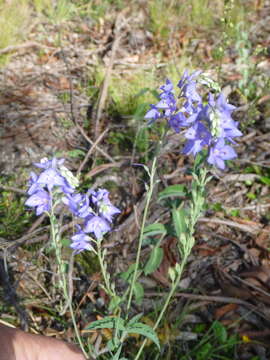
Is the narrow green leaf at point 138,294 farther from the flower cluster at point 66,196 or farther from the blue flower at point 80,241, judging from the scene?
the flower cluster at point 66,196

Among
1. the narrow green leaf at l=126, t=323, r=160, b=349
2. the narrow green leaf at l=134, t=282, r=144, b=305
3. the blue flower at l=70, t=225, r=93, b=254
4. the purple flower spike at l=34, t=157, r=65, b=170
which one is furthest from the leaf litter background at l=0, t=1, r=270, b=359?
the purple flower spike at l=34, t=157, r=65, b=170

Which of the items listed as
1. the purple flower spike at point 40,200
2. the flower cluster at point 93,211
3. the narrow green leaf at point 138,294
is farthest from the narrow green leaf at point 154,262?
the purple flower spike at point 40,200

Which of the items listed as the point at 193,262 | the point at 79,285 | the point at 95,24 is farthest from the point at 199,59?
the point at 79,285

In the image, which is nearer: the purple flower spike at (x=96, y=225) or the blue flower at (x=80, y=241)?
the purple flower spike at (x=96, y=225)

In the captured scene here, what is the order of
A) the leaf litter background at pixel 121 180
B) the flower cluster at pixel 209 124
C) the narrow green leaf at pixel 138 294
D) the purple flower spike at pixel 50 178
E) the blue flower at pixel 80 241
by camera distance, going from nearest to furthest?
1. the flower cluster at pixel 209 124
2. the purple flower spike at pixel 50 178
3. the blue flower at pixel 80 241
4. the narrow green leaf at pixel 138 294
5. the leaf litter background at pixel 121 180

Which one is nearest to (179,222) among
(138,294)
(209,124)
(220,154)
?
(138,294)

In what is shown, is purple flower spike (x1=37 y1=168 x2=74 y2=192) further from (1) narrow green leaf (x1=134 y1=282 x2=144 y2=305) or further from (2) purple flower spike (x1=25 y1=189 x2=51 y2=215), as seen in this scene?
(1) narrow green leaf (x1=134 y1=282 x2=144 y2=305)

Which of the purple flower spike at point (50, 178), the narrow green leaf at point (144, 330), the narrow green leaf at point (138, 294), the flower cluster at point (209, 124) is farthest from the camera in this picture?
the narrow green leaf at point (138, 294)
